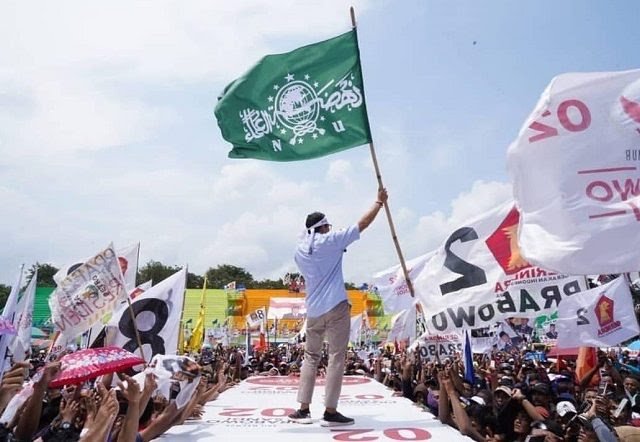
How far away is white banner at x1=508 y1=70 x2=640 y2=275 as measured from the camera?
3984 mm

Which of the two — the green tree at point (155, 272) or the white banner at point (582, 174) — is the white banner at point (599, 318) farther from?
the green tree at point (155, 272)

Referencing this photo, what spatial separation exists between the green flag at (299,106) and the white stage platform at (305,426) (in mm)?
2300

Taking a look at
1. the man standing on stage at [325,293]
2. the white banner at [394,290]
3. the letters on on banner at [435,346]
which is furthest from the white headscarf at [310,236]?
the white banner at [394,290]

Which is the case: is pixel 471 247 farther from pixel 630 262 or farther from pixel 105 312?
pixel 105 312

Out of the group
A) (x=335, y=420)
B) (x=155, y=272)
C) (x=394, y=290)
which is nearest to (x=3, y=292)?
(x=155, y=272)

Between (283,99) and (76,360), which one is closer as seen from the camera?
(76,360)

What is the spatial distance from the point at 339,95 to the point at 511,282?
2715 millimetres

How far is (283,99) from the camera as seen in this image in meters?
5.93

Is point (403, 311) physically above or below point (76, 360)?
above

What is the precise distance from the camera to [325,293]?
16.1ft

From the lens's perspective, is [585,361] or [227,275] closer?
[585,361]

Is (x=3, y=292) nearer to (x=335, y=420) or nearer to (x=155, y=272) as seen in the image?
(x=155, y=272)

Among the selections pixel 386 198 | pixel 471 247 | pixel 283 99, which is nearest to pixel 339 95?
pixel 283 99

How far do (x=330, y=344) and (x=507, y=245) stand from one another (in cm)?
268
